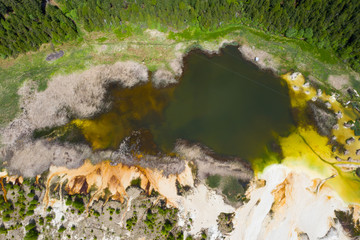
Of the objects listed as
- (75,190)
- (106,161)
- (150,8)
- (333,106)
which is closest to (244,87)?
(333,106)

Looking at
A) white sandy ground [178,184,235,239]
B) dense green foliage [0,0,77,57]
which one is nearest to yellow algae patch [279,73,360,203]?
white sandy ground [178,184,235,239]

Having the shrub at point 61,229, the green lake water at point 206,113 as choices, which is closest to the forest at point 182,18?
the green lake water at point 206,113

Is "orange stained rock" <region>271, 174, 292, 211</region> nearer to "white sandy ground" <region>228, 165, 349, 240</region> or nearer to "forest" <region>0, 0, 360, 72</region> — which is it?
"white sandy ground" <region>228, 165, 349, 240</region>

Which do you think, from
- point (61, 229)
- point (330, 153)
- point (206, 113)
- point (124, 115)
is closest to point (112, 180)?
point (61, 229)

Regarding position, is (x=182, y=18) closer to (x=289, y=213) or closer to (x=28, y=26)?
(x=28, y=26)

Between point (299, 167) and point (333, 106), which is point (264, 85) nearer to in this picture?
point (333, 106)
